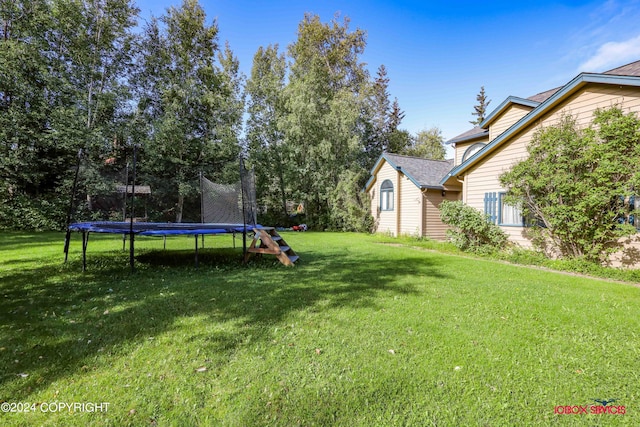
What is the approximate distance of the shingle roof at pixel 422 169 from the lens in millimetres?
13234

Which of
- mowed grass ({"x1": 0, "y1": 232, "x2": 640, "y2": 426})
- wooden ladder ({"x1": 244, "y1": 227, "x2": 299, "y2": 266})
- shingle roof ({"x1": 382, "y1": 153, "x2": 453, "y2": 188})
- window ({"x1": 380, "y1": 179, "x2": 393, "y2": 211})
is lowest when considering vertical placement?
mowed grass ({"x1": 0, "y1": 232, "x2": 640, "y2": 426})

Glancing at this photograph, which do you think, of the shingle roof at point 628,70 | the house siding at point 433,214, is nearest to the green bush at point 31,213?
the house siding at point 433,214

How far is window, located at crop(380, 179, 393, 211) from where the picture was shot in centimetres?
1498

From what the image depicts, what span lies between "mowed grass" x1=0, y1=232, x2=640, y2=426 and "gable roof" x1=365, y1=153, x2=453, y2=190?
8.28 meters

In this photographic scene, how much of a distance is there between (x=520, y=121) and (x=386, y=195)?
764cm

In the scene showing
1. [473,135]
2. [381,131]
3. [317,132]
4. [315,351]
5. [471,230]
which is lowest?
[315,351]

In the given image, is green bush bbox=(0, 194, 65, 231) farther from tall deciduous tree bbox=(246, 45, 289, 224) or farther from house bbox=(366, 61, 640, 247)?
house bbox=(366, 61, 640, 247)

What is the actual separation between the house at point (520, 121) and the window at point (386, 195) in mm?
3266

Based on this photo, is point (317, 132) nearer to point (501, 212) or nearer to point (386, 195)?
point (386, 195)

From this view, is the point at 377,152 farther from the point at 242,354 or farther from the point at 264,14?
the point at 242,354

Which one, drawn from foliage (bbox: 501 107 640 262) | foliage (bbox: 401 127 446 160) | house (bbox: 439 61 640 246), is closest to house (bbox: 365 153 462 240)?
house (bbox: 439 61 640 246)

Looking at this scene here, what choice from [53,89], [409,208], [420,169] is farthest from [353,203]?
[53,89]

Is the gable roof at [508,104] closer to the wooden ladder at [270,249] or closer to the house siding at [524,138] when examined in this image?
the house siding at [524,138]

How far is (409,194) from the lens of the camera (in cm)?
1381
